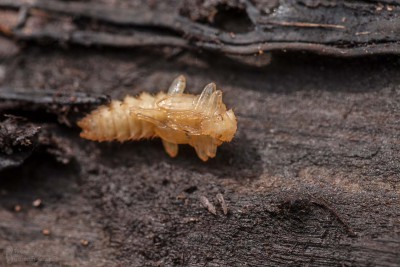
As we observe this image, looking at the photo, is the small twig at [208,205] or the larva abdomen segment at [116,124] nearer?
the small twig at [208,205]

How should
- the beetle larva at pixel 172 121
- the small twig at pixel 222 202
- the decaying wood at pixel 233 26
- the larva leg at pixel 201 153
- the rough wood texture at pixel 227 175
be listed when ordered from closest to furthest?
1. the rough wood texture at pixel 227 175
2. the small twig at pixel 222 202
3. the decaying wood at pixel 233 26
4. the beetle larva at pixel 172 121
5. the larva leg at pixel 201 153

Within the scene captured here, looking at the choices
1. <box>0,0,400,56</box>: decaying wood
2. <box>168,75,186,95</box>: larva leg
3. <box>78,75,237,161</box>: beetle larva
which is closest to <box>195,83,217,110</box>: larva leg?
<box>78,75,237,161</box>: beetle larva

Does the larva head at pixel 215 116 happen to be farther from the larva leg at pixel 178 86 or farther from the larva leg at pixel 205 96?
the larva leg at pixel 178 86

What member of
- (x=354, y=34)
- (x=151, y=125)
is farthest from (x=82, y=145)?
(x=354, y=34)

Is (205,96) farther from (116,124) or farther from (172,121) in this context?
(116,124)

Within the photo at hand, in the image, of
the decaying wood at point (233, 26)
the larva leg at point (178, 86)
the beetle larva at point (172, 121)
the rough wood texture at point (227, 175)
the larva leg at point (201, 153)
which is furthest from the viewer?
the larva leg at point (178, 86)

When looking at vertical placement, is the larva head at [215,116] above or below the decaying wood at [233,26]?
below

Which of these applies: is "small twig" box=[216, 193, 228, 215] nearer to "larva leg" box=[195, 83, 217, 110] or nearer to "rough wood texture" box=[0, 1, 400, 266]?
"rough wood texture" box=[0, 1, 400, 266]

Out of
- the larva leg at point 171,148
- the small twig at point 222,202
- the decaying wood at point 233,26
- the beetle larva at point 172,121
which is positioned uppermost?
the decaying wood at point 233,26

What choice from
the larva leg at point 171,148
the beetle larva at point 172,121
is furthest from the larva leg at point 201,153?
the larva leg at point 171,148
